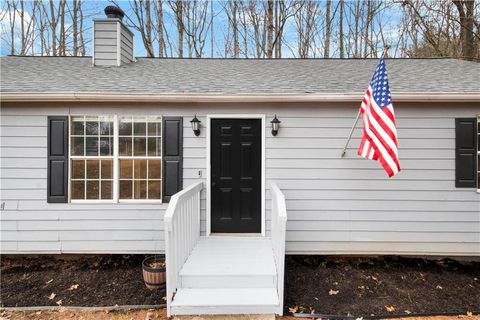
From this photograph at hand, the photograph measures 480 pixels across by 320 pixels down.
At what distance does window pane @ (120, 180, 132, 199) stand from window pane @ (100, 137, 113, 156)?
50 centimetres

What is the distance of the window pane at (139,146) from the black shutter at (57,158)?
1045 millimetres

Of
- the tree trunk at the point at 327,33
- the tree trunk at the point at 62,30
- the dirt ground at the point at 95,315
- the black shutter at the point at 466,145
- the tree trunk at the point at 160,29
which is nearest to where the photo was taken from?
the dirt ground at the point at 95,315

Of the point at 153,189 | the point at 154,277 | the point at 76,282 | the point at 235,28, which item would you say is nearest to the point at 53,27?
the point at 235,28

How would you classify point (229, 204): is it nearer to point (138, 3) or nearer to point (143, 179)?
point (143, 179)

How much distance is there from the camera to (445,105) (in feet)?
14.0

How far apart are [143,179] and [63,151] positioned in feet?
4.22

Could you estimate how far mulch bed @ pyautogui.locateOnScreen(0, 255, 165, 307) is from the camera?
11.5 ft

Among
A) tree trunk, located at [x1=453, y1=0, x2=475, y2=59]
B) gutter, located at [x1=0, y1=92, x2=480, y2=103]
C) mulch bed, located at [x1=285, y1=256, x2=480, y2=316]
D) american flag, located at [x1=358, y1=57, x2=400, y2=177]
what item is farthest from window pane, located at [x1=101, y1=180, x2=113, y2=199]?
tree trunk, located at [x1=453, y1=0, x2=475, y2=59]

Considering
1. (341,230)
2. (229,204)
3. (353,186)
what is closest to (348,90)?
(353,186)

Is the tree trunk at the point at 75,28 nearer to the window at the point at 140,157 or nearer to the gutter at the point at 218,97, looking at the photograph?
the gutter at the point at 218,97

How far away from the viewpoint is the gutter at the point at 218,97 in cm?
407

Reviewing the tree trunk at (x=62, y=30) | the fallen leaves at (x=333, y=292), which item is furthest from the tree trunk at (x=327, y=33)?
the tree trunk at (x=62, y=30)

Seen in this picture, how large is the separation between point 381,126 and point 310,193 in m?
1.50

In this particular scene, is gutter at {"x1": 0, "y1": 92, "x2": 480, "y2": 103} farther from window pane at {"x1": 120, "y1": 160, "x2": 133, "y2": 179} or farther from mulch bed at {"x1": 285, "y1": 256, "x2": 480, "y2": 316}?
mulch bed at {"x1": 285, "y1": 256, "x2": 480, "y2": 316}
